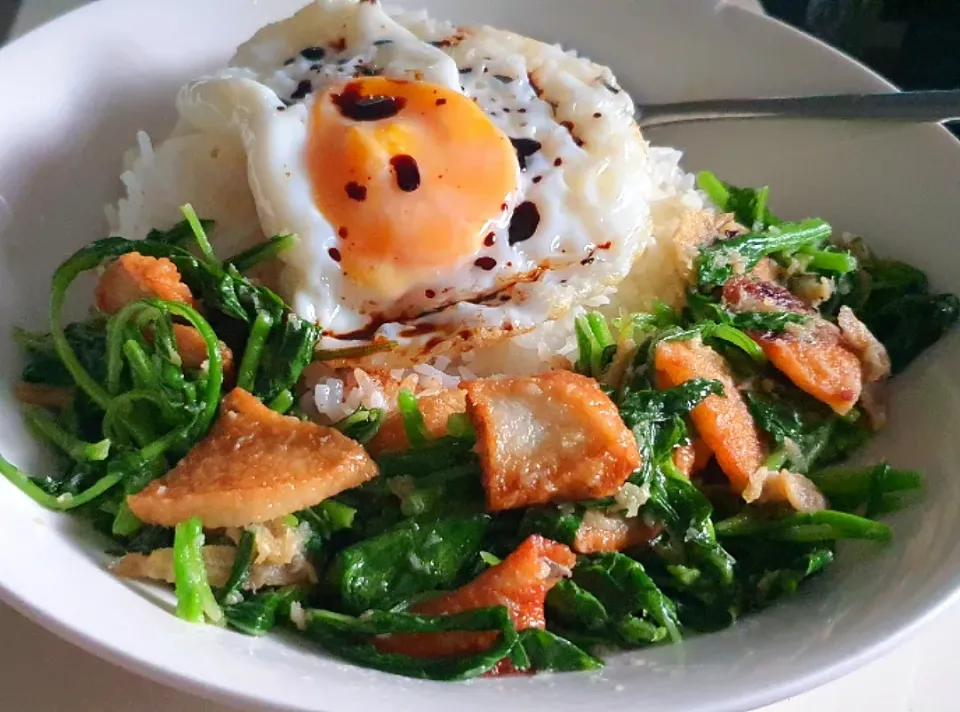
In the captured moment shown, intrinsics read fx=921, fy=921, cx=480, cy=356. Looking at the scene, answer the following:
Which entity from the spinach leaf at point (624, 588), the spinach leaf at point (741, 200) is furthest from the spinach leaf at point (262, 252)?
the spinach leaf at point (741, 200)

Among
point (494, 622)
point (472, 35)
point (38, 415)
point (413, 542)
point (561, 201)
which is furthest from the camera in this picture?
point (472, 35)

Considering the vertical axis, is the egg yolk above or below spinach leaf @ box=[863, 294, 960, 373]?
above

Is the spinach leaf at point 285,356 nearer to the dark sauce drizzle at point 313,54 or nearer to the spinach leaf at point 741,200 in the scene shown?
the dark sauce drizzle at point 313,54

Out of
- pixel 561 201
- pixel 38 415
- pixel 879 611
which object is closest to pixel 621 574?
pixel 879 611

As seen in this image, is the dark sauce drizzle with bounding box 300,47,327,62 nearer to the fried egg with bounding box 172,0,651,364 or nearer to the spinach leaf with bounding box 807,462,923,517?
the fried egg with bounding box 172,0,651,364

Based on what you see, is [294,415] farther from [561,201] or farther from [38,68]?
[38,68]

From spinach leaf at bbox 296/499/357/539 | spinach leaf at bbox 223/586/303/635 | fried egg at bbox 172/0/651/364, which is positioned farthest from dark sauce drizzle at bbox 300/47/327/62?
spinach leaf at bbox 223/586/303/635

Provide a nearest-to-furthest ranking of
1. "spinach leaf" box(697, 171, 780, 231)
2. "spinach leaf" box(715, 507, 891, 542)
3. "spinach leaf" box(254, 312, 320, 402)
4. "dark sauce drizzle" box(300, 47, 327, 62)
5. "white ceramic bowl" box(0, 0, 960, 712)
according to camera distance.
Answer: "white ceramic bowl" box(0, 0, 960, 712), "spinach leaf" box(715, 507, 891, 542), "spinach leaf" box(254, 312, 320, 402), "dark sauce drizzle" box(300, 47, 327, 62), "spinach leaf" box(697, 171, 780, 231)
